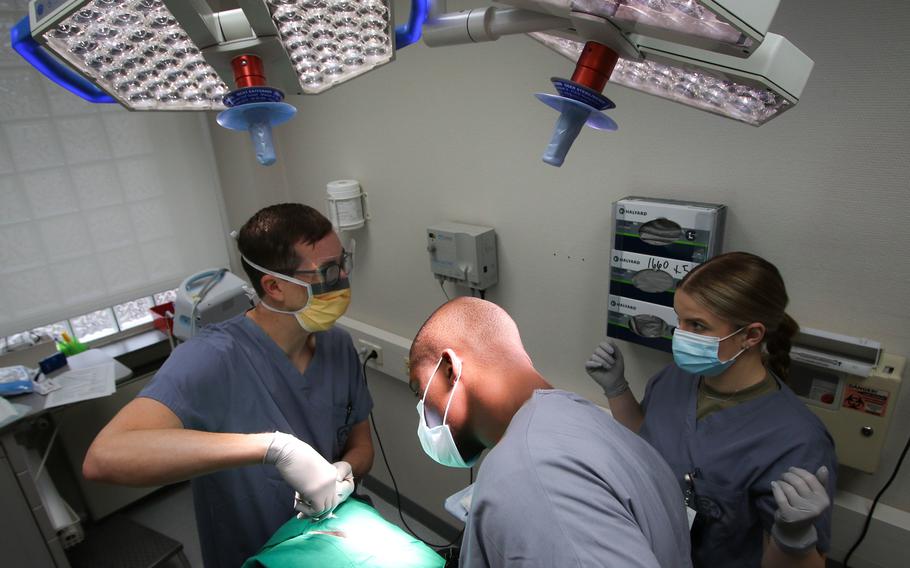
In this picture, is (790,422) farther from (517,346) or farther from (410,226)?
(410,226)

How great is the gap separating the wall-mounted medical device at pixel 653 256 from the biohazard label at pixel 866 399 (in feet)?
1.24

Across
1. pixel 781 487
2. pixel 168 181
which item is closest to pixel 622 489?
pixel 781 487

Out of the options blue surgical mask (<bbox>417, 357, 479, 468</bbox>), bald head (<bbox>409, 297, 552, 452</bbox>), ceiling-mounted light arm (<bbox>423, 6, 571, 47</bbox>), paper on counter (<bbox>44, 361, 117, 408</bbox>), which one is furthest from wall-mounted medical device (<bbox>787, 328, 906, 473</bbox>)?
paper on counter (<bbox>44, 361, 117, 408</bbox>)

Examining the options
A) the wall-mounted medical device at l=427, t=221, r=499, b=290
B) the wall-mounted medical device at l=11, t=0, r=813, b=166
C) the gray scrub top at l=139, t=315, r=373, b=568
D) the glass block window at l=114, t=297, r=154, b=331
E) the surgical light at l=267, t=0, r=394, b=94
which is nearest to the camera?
the wall-mounted medical device at l=11, t=0, r=813, b=166

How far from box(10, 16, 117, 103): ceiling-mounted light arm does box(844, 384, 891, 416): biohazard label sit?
1.46 m

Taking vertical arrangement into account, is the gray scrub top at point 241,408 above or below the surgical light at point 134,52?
below

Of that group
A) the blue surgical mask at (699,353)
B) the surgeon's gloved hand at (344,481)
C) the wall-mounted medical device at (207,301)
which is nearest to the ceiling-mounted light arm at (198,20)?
the surgeon's gloved hand at (344,481)

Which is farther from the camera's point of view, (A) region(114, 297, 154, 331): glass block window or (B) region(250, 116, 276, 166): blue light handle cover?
(A) region(114, 297, 154, 331): glass block window

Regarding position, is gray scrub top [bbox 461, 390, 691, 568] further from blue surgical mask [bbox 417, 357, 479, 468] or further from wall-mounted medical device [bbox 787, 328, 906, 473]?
wall-mounted medical device [bbox 787, 328, 906, 473]

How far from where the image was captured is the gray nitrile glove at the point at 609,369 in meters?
1.35

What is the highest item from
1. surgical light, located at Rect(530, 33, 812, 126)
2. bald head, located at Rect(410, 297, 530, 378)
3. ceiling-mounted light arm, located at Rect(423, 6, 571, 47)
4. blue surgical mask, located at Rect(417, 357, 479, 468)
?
ceiling-mounted light arm, located at Rect(423, 6, 571, 47)

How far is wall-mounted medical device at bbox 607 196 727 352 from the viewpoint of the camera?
1213mm

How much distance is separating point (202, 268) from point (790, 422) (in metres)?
2.63

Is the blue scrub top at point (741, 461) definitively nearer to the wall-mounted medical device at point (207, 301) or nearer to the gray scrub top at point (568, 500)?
the gray scrub top at point (568, 500)
